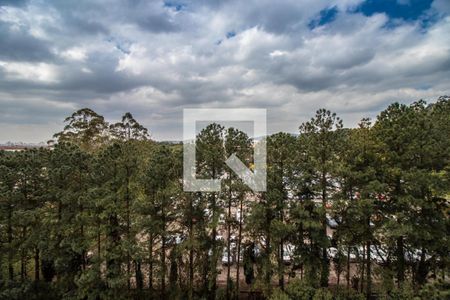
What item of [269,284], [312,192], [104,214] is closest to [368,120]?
[312,192]

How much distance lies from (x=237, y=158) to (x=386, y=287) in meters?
8.04

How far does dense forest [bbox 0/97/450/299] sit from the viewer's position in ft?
33.5

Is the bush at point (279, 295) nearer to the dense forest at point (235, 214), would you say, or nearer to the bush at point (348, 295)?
the dense forest at point (235, 214)

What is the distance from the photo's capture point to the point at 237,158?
1155 centimetres

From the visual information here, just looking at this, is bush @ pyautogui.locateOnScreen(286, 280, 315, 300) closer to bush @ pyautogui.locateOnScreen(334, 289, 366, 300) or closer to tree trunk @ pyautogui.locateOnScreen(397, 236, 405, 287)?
bush @ pyautogui.locateOnScreen(334, 289, 366, 300)

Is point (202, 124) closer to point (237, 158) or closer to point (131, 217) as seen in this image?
point (237, 158)

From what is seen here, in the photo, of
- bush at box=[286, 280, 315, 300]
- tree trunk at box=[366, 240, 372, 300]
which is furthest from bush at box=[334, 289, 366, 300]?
bush at box=[286, 280, 315, 300]

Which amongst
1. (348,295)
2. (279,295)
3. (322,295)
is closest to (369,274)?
(348,295)

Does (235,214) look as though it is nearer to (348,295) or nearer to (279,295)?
(279,295)

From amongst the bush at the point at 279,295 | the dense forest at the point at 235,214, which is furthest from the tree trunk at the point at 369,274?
the bush at the point at 279,295

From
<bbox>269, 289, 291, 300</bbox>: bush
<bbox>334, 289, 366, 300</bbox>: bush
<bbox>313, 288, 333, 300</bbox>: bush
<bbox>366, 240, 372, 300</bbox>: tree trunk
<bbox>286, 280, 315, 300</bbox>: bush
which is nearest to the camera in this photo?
<bbox>313, 288, 333, 300</bbox>: bush

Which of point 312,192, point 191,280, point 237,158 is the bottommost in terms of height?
point 191,280

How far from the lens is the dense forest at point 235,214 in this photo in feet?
33.5

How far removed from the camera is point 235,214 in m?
12.8
